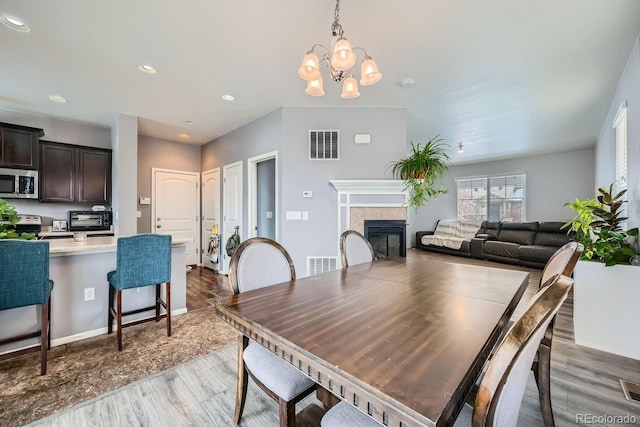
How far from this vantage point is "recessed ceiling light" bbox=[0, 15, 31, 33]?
202cm

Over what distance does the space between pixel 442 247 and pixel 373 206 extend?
466cm

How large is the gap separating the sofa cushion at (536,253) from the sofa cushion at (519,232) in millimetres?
352

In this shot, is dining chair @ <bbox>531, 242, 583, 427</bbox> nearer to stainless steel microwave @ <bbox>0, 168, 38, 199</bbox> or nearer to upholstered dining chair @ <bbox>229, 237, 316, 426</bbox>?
upholstered dining chair @ <bbox>229, 237, 316, 426</bbox>

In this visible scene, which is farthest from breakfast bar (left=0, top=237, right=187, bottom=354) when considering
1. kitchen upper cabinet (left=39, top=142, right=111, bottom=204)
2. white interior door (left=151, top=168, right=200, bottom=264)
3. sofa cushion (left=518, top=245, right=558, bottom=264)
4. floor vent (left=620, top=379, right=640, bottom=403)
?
sofa cushion (left=518, top=245, right=558, bottom=264)

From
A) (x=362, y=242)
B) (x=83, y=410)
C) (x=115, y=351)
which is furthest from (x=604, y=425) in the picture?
(x=115, y=351)

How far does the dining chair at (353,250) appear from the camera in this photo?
2.25 m

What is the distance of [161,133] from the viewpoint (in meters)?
4.89

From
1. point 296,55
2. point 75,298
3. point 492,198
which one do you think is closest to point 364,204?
point 296,55

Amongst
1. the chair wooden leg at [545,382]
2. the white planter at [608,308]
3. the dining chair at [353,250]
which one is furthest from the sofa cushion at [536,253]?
the chair wooden leg at [545,382]

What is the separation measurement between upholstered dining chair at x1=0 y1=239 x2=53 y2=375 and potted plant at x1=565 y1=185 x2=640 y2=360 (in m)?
4.39

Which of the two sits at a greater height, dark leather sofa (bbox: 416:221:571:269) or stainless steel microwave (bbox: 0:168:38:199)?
stainless steel microwave (bbox: 0:168:38:199)

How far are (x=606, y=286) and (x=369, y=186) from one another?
2.41 metres

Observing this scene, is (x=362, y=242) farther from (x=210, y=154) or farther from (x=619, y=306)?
(x=210, y=154)

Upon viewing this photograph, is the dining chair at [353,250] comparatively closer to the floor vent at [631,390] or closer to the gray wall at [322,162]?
the gray wall at [322,162]
